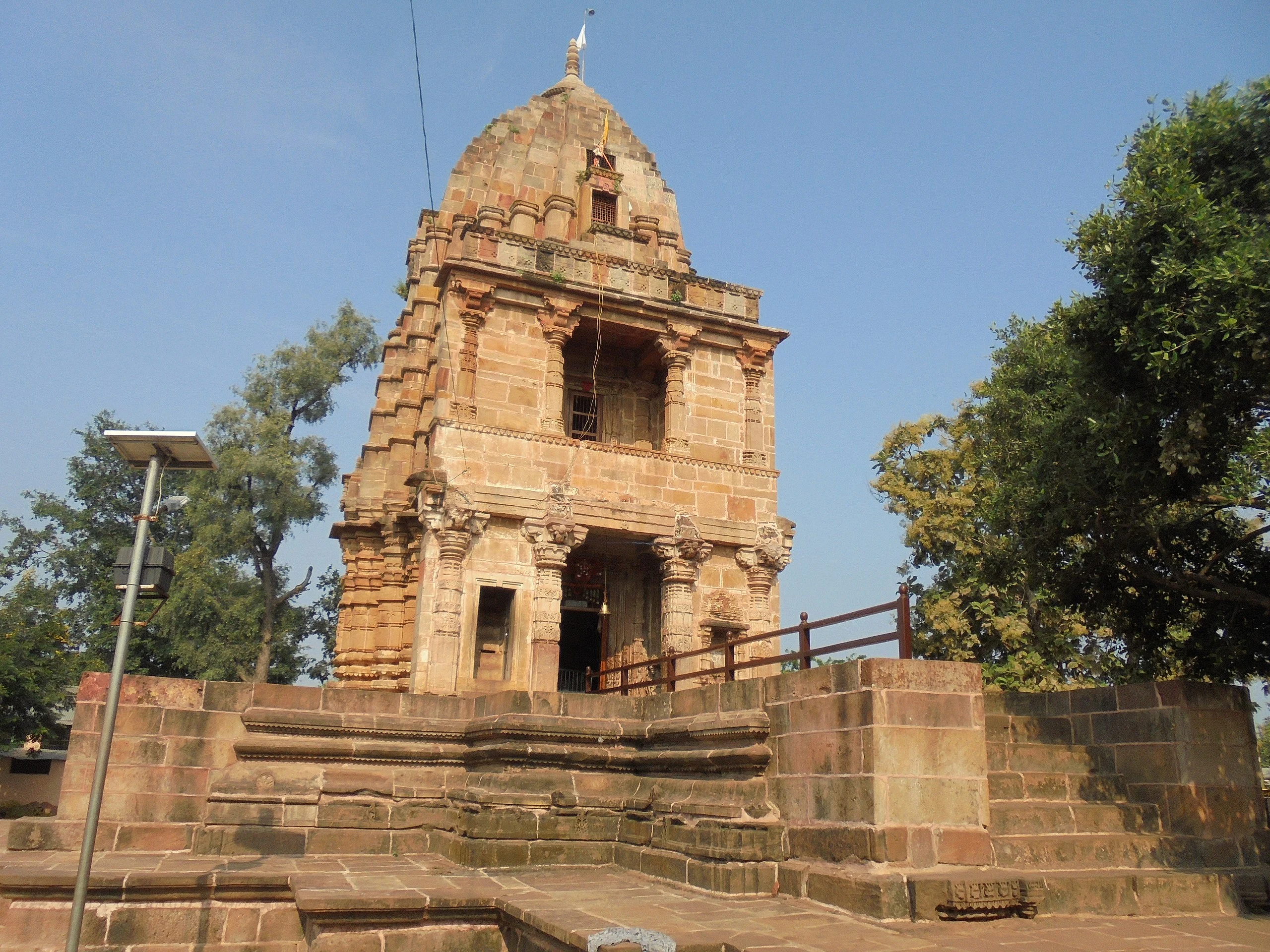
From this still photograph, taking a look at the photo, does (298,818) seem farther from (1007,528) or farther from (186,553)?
(186,553)

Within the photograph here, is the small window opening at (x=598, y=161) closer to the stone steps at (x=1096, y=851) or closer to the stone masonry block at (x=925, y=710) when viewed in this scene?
the stone masonry block at (x=925, y=710)

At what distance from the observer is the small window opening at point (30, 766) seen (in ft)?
93.9

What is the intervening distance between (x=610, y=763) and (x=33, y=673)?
20791mm

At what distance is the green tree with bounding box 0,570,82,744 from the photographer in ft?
79.4

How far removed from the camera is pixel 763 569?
1802cm

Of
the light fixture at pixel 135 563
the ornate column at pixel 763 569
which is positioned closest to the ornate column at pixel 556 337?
the ornate column at pixel 763 569

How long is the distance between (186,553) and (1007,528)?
2332 cm

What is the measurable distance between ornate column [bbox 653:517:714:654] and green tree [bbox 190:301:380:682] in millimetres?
15501

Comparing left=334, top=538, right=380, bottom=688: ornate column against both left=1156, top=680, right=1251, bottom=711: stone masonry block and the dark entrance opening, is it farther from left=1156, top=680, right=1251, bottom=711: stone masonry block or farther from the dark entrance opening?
left=1156, top=680, right=1251, bottom=711: stone masonry block

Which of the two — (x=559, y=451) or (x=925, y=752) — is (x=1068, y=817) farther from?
(x=559, y=451)

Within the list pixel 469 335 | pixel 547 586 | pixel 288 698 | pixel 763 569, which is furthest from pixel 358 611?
pixel 288 698

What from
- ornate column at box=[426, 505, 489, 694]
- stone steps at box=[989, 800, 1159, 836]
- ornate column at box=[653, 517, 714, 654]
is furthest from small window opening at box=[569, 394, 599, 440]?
stone steps at box=[989, 800, 1159, 836]

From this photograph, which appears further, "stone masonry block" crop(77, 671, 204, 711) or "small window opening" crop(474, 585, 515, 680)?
"small window opening" crop(474, 585, 515, 680)

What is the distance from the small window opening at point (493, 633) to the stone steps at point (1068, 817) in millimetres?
9563
